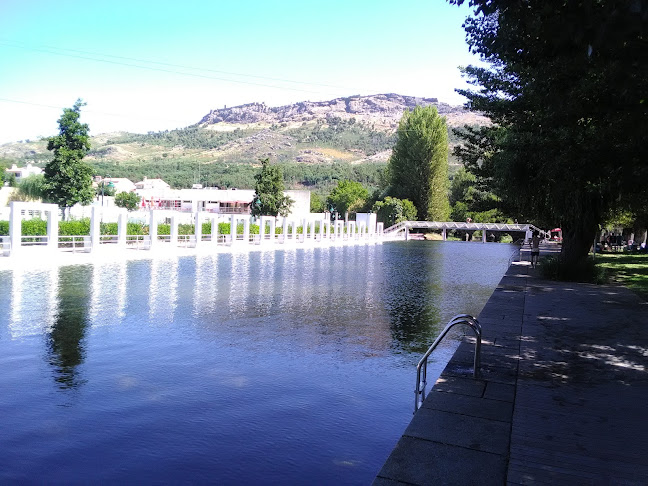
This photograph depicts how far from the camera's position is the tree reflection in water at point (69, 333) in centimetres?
708

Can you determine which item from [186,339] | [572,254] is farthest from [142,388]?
[572,254]

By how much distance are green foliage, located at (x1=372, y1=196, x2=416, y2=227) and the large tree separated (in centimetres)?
6171

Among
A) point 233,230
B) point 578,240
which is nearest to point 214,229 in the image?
point 233,230

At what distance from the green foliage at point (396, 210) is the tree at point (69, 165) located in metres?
51.9

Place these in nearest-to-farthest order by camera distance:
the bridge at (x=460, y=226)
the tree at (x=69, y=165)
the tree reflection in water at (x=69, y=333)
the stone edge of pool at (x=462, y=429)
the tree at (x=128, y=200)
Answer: the stone edge of pool at (x=462, y=429), the tree reflection in water at (x=69, y=333), the tree at (x=69, y=165), the bridge at (x=460, y=226), the tree at (x=128, y=200)

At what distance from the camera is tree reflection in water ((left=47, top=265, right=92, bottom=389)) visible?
7078 mm

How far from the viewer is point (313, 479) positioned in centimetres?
462

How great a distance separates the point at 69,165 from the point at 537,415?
41681 mm

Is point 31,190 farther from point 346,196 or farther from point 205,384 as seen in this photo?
point 205,384

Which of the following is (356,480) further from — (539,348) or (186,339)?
(186,339)

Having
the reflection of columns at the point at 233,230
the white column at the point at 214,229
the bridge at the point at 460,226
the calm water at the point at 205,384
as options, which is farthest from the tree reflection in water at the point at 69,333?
the bridge at the point at 460,226

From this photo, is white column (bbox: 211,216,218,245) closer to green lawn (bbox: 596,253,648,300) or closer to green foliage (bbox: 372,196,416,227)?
→ green lawn (bbox: 596,253,648,300)

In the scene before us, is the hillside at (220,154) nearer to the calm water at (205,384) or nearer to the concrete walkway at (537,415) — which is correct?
the calm water at (205,384)

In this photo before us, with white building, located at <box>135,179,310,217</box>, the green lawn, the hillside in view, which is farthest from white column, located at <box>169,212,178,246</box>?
the hillside
